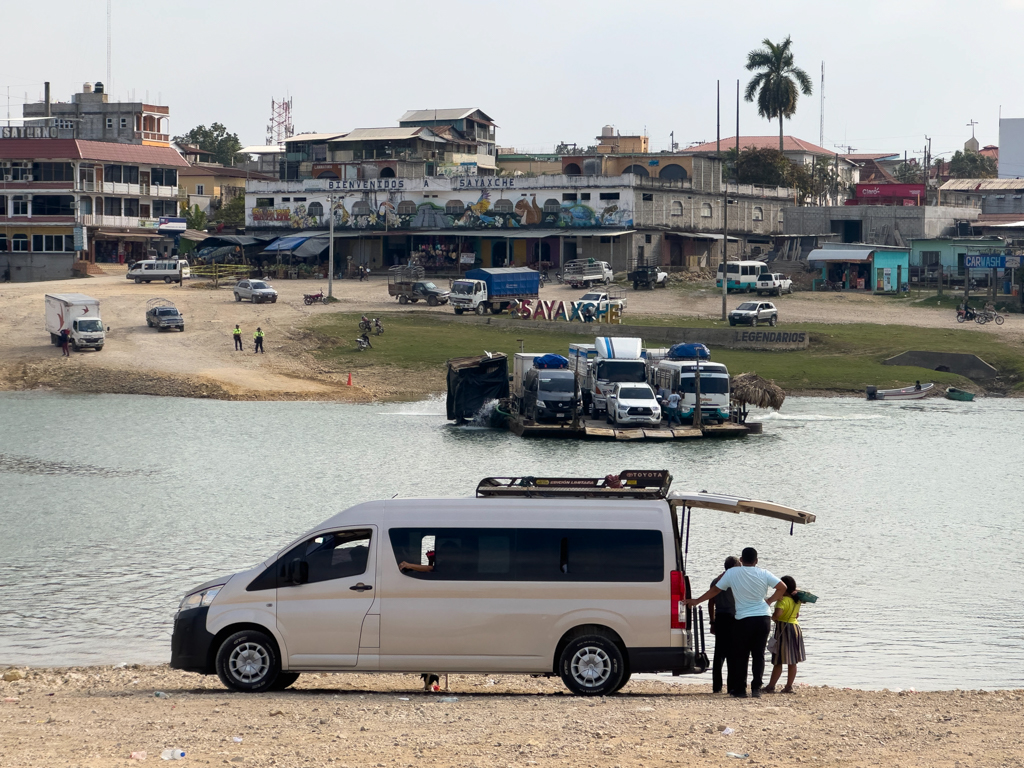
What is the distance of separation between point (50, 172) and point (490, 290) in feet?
129

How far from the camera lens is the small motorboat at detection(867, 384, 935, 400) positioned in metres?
55.2

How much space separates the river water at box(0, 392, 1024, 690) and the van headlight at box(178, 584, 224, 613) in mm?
4147

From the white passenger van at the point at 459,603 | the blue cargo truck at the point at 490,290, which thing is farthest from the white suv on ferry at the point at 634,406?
the white passenger van at the point at 459,603

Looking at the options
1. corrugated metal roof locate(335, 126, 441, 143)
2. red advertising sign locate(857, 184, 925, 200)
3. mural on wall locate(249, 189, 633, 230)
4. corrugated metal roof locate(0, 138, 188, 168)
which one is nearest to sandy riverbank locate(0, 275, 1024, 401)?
mural on wall locate(249, 189, 633, 230)

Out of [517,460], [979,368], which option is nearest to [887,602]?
[517,460]

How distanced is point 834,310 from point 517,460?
38.5 metres

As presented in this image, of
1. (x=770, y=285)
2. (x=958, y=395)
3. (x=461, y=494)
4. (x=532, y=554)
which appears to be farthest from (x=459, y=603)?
(x=770, y=285)

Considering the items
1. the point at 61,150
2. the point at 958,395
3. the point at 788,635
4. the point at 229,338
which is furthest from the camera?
the point at 61,150

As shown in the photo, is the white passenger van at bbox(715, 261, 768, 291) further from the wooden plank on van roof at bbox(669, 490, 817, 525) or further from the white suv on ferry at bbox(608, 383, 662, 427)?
the wooden plank on van roof at bbox(669, 490, 817, 525)

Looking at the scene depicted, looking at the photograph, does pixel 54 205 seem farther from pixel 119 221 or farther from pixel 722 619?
pixel 722 619

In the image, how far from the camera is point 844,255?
83.6m

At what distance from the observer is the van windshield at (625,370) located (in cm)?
4703

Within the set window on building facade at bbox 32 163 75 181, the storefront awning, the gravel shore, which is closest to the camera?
the gravel shore

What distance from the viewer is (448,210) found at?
92312 millimetres
